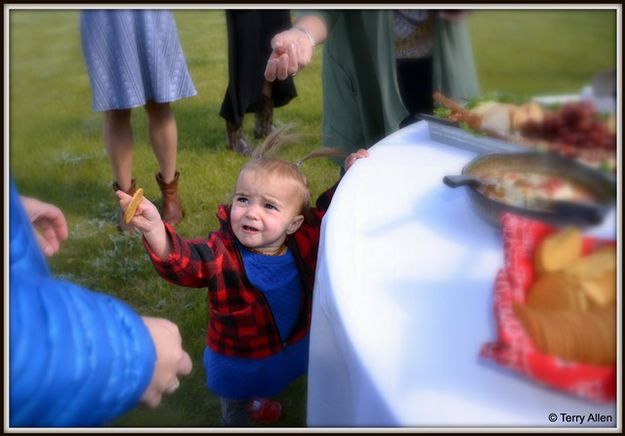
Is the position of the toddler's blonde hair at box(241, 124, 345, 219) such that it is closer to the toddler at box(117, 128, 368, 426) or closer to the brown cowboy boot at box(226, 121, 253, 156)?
the toddler at box(117, 128, 368, 426)

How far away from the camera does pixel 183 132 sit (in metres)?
3.16

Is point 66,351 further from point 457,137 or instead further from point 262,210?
point 457,137

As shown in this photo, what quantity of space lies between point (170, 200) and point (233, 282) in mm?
1232

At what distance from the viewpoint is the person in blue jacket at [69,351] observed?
599mm

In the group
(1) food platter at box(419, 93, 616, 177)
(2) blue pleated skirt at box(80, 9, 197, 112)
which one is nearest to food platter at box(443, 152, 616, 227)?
(1) food platter at box(419, 93, 616, 177)

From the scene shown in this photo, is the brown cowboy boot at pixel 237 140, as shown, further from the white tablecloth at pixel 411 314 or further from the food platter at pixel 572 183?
the food platter at pixel 572 183

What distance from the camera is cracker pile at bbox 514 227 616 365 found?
60 cm

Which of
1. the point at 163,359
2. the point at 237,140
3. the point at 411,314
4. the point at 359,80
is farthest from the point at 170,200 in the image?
the point at 411,314

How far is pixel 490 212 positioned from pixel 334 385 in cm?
32

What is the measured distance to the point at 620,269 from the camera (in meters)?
0.62

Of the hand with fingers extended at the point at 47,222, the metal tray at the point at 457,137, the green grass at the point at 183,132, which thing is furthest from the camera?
the hand with fingers extended at the point at 47,222

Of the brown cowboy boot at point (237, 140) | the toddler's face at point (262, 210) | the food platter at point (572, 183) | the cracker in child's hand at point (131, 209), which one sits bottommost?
the brown cowboy boot at point (237, 140)

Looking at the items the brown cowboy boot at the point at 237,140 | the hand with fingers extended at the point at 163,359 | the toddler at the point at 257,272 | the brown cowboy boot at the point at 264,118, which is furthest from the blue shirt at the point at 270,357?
the brown cowboy boot at the point at 264,118

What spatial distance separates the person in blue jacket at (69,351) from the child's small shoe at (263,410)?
68 cm
